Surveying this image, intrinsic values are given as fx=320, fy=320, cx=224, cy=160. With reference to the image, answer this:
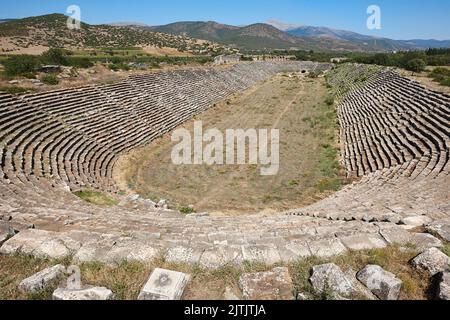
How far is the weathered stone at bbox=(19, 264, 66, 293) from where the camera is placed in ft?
14.1

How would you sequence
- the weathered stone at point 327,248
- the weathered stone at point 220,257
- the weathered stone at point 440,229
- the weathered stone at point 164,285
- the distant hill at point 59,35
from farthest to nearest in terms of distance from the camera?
the distant hill at point 59,35, the weathered stone at point 440,229, the weathered stone at point 327,248, the weathered stone at point 220,257, the weathered stone at point 164,285

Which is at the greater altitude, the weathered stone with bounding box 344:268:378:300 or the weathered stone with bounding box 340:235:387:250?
the weathered stone with bounding box 340:235:387:250

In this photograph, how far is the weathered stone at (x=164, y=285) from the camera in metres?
4.14

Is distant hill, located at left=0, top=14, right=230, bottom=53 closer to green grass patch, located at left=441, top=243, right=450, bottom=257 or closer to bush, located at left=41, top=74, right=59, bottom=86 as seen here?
bush, located at left=41, top=74, right=59, bottom=86

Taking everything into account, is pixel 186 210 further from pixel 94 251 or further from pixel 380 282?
pixel 380 282

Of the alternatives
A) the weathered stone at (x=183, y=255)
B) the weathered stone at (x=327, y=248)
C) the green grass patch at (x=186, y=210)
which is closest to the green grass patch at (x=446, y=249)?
the weathered stone at (x=327, y=248)

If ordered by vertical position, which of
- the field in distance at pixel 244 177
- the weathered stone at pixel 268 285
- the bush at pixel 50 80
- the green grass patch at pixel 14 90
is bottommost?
the field in distance at pixel 244 177

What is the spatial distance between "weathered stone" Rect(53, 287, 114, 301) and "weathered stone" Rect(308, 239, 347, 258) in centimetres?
320

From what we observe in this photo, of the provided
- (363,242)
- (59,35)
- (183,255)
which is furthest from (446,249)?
(59,35)

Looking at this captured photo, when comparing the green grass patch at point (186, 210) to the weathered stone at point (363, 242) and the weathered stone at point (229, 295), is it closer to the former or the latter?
the weathered stone at point (363, 242)

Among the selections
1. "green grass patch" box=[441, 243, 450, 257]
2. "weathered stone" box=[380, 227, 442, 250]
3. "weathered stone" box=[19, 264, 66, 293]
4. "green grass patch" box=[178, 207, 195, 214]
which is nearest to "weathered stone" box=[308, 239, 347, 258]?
"weathered stone" box=[380, 227, 442, 250]

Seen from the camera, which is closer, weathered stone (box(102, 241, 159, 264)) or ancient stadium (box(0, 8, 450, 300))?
ancient stadium (box(0, 8, 450, 300))

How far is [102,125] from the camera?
2108cm

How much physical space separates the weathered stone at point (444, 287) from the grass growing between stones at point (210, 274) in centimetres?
22
